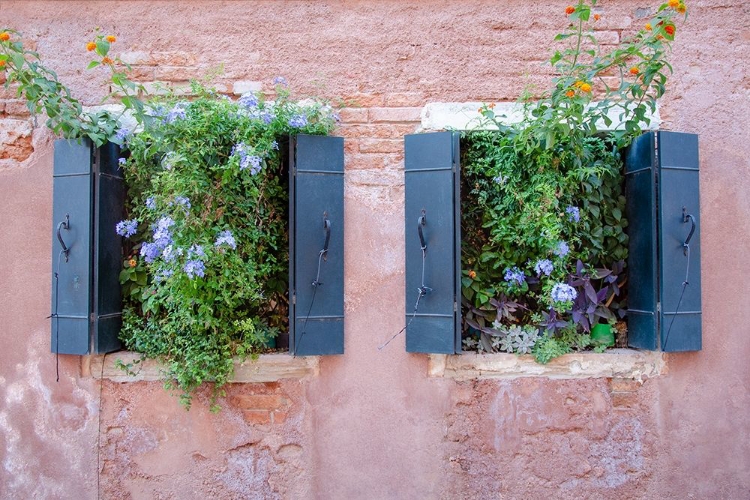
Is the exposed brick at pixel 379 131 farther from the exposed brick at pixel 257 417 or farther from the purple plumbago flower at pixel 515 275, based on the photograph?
the exposed brick at pixel 257 417

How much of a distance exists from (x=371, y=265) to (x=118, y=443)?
160 centimetres

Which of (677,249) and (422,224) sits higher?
(422,224)

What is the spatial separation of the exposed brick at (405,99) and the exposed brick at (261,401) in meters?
1.65

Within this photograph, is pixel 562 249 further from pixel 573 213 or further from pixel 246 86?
pixel 246 86

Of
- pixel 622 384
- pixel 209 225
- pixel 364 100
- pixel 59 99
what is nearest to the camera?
pixel 209 225

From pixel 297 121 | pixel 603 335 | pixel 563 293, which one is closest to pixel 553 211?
pixel 563 293

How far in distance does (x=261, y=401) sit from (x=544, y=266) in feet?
5.25

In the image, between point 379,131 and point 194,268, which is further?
point 379,131

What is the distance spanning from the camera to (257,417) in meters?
2.85

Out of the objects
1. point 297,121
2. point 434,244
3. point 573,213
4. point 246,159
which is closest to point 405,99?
point 297,121

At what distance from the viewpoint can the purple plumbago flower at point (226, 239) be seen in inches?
103

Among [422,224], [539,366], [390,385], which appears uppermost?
[422,224]

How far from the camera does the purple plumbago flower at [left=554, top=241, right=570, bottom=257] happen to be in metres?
2.74

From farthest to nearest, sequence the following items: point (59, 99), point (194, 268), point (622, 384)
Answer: point (622, 384), point (59, 99), point (194, 268)
